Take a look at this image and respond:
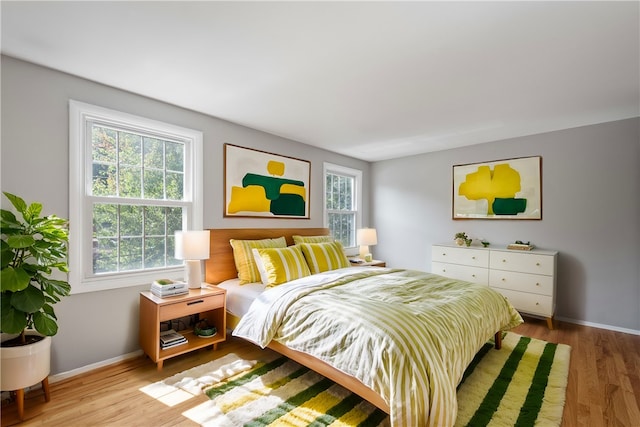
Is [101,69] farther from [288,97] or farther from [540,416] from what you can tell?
[540,416]

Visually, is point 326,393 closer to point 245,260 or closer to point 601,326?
point 245,260

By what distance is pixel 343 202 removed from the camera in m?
→ 5.13

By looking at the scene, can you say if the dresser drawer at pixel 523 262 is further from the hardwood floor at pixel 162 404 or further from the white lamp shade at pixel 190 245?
the white lamp shade at pixel 190 245

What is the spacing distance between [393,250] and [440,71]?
347cm

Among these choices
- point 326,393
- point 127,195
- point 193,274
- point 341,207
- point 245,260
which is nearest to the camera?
point 326,393


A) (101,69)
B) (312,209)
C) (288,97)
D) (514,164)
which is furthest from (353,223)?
(101,69)

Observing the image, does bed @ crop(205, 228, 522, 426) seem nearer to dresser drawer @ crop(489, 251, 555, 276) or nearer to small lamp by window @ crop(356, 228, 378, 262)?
dresser drawer @ crop(489, 251, 555, 276)

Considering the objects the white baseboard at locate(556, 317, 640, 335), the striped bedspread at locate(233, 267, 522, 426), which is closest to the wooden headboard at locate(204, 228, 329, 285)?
the striped bedspread at locate(233, 267, 522, 426)

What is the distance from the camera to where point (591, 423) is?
180 cm

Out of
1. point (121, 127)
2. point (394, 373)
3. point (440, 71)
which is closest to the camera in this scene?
point (394, 373)

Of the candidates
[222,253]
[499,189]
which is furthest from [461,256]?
[222,253]

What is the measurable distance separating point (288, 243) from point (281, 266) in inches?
41.1

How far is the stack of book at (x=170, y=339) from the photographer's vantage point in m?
2.47

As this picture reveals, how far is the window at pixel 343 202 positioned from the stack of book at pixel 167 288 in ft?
7.91
